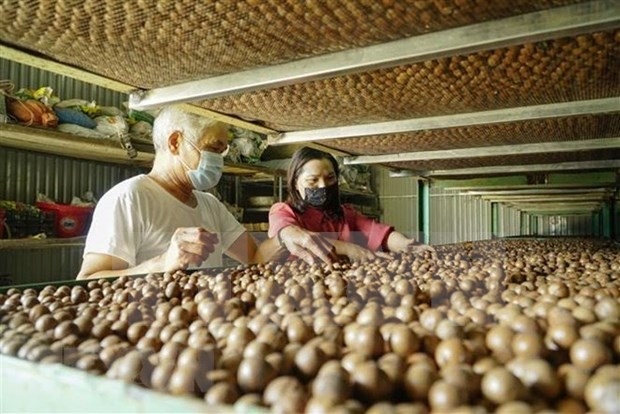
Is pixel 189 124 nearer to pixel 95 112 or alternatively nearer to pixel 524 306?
pixel 524 306

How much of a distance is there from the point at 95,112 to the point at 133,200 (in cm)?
308

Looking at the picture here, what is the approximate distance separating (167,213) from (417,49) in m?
1.96

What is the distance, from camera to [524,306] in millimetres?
1123

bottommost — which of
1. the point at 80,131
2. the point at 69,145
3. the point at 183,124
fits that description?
the point at 183,124

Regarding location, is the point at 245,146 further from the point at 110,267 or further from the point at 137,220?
the point at 110,267

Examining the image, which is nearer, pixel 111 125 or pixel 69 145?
pixel 69 145

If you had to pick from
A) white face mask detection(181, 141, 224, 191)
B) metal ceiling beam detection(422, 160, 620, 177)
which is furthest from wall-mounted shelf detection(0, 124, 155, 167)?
metal ceiling beam detection(422, 160, 620, 177)

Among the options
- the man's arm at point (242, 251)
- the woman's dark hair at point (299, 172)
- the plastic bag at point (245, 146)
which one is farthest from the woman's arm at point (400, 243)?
the plastic bag at point (245, 146)

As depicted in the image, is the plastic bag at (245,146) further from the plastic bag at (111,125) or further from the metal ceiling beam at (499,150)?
the metal ceiling beam at (499,150)

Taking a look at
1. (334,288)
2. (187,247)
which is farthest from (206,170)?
(334,288)

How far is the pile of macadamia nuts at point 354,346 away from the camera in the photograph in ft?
2.11

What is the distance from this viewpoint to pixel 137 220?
254 cm

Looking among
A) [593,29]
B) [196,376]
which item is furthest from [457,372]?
[593,29]

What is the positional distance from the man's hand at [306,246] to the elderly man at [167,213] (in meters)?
0.42
